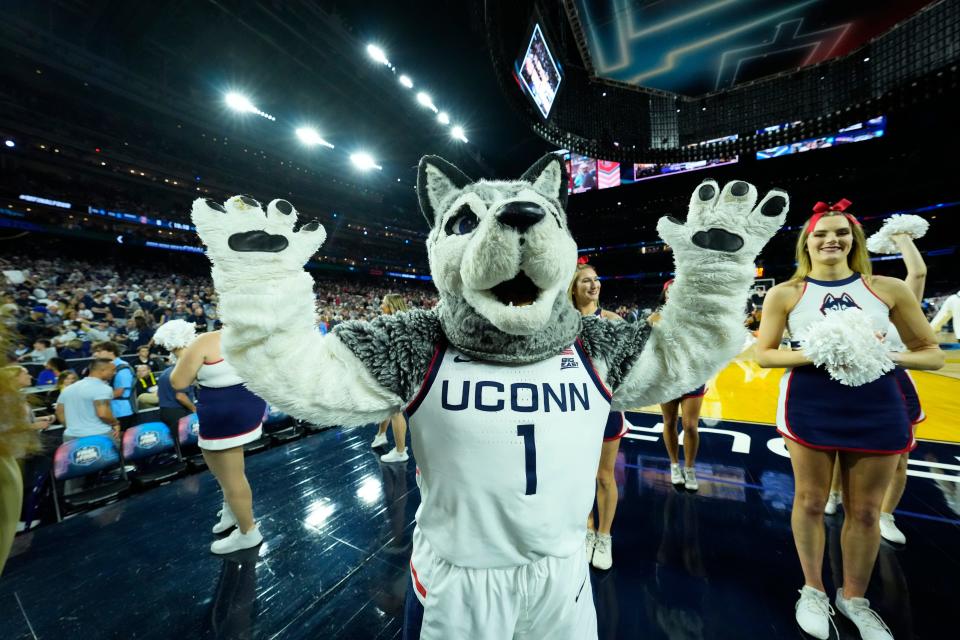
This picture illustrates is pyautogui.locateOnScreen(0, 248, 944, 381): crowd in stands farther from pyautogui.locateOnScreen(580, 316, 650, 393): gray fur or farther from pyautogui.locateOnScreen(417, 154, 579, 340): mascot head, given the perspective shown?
pyautogui.locateOnScreen(580, 316, 650, 393): gray fur

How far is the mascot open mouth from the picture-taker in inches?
33.5

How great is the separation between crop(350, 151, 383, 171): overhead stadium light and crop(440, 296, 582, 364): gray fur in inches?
815

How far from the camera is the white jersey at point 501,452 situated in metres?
0.86

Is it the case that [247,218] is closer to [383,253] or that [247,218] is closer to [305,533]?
[305,533]

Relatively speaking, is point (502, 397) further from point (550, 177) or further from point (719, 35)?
point (719, 35)

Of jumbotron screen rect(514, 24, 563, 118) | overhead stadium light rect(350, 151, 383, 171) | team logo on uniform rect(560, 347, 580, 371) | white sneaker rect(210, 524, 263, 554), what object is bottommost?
white sneaker rect(210, 524, 263, 554)

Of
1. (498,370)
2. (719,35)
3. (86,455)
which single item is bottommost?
(86,455)

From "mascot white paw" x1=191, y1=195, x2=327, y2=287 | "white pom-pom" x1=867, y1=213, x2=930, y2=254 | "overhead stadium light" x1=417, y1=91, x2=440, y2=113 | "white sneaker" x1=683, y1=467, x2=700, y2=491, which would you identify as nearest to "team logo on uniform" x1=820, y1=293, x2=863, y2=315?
"white pom-pom" x1=867, y1=213, x2=930, y2=254

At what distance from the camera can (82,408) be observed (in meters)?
3.06

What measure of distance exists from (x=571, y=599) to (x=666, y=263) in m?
27.4

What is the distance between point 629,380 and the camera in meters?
1.01

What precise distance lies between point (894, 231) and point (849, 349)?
4.68ft

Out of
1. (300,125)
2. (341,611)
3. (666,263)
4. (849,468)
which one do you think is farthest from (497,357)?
(666,263)

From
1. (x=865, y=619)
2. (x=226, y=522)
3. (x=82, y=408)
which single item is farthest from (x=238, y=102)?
(x=865, y=619)
